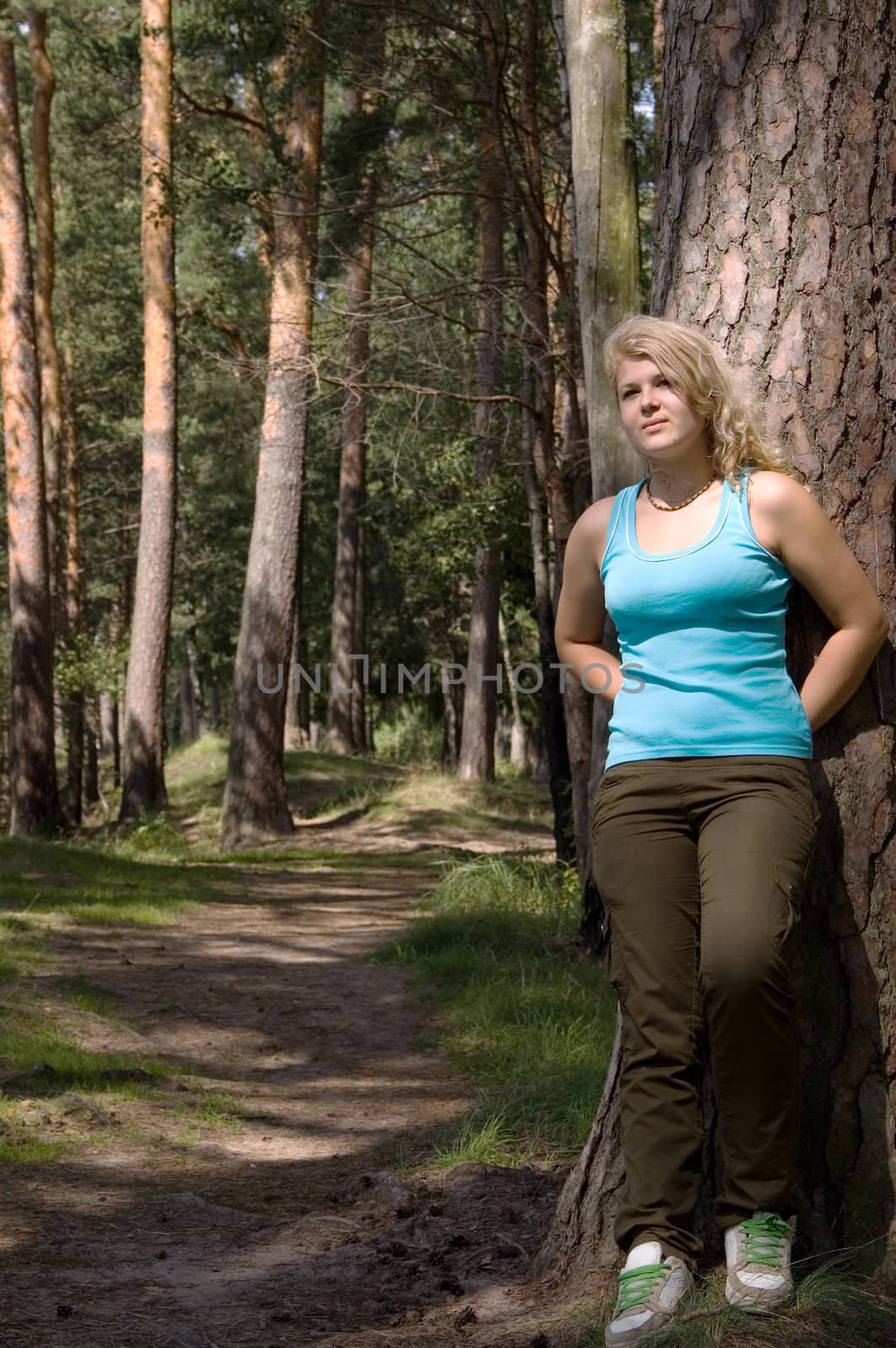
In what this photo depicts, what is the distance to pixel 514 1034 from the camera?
6320mm

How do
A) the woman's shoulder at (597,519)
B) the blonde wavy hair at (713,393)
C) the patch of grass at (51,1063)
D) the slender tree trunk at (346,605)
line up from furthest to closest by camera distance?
the slender tree trunk at (346,605) < the patch of grass at (51,1063) < the woman's shoulder at (597,519) < the blonde wavy hair at (713,393)

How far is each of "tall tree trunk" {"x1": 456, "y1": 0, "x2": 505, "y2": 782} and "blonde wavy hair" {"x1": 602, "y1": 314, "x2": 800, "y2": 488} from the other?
6.06m

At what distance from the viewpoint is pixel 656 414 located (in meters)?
3.14

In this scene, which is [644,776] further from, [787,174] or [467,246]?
[467,246]

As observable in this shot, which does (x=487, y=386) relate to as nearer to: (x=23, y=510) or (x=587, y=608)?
(x=23, y=510)

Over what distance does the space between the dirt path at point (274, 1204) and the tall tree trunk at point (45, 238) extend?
553 inches

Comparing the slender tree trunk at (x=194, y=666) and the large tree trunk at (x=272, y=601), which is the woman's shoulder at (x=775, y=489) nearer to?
the large tree trunk at (x=272, y=601)

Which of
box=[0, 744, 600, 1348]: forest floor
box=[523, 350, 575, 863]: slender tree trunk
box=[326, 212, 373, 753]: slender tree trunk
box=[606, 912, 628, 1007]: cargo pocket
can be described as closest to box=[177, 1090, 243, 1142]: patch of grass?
box=[0, 744, 600, 1348]: forest floor

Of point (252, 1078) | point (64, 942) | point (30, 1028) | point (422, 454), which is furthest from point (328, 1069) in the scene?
point (422, 454)

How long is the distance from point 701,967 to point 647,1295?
0.62 meters

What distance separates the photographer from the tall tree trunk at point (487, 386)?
9.93m

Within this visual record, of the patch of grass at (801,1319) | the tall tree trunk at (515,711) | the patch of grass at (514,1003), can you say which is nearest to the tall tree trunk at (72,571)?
the tall tree trunk at (515,711)

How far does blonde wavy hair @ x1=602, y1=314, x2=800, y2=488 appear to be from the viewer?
10.2 ft

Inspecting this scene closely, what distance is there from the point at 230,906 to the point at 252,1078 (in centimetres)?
500
